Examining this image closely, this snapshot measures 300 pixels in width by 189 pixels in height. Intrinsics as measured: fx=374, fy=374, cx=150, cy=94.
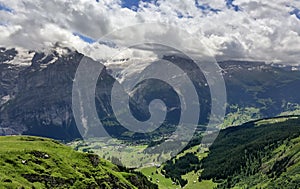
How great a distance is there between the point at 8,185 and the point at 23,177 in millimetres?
22686

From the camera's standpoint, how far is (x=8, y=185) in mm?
168750

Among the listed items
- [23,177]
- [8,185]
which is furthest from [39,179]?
[8,185]

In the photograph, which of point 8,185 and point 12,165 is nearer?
point 8,185

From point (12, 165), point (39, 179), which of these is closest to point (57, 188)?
point (39, 179)

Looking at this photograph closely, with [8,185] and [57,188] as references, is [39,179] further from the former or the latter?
[8,185]

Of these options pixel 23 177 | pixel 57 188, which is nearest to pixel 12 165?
pixel 23 177

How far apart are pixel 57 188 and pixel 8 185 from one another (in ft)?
116

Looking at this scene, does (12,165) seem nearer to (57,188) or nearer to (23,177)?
(23,177)

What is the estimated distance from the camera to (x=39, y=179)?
198 metres

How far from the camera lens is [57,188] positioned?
199625 millimetres

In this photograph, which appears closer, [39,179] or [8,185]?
[8,185]

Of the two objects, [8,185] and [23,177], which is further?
[23,177]

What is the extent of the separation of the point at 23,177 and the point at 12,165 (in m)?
11.9

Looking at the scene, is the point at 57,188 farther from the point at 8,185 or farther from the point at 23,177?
the point at 8,185
